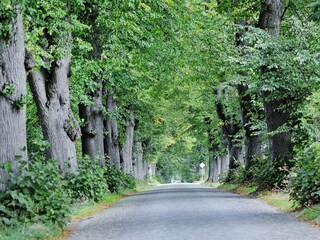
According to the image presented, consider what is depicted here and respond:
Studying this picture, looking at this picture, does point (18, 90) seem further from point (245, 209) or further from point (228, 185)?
point (228, 185)

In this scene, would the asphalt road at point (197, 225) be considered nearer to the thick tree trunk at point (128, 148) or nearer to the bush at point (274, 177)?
the bush at point (274, 177)

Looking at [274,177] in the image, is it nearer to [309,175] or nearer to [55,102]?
[309,175]

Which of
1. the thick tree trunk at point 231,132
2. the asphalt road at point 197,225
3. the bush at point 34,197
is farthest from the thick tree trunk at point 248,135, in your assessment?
the bush at point 34,197

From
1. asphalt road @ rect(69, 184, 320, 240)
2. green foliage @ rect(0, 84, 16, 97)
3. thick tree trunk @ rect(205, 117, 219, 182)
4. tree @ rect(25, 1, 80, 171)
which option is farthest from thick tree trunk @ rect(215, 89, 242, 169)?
green foliage @ rect(0, 84, 16, 97)

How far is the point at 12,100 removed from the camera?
1221 centimetres

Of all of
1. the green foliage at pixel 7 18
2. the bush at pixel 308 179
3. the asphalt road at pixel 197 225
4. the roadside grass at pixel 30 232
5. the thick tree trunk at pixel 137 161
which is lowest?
the asphalt road at pixel 197 225

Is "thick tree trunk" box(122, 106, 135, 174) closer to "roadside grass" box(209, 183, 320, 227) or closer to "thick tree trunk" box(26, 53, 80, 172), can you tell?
"roadside grass" box(209, 183, 320, 227)

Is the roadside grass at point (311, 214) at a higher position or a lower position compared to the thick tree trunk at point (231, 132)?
lower

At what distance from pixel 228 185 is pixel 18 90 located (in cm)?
2402

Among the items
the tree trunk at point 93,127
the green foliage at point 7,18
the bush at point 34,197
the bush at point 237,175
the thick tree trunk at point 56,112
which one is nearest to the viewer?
the bush at point 34,197

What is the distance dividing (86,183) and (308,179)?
7671 mm

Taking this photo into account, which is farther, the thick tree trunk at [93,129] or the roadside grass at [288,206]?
the thick tree trunk at [93,129]

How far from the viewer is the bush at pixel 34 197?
11023 millimetres

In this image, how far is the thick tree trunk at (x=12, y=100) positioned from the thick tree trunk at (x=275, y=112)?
1126cm
